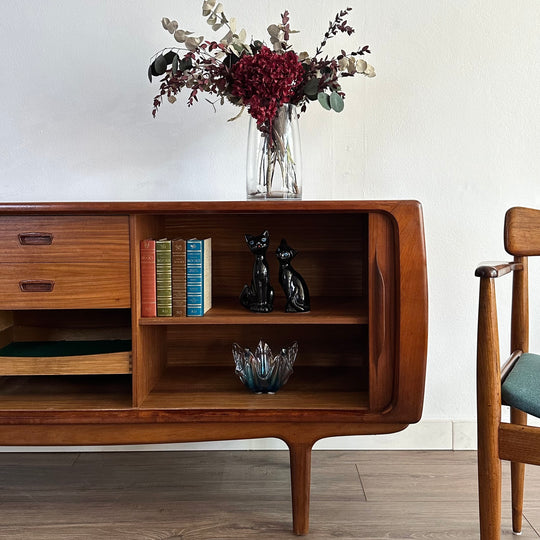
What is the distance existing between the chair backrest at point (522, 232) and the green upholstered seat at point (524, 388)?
262 millimetres

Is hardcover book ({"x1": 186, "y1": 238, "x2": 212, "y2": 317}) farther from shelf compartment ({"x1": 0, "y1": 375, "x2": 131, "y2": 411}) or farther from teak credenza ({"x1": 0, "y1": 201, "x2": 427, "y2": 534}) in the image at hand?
shelf compartment ({"x1": 0, "y1": 375, "x2": 131, "y2": 411})

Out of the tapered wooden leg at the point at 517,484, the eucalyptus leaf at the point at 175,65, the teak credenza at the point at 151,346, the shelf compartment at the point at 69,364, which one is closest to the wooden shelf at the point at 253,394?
the teak credenza at the point at 151,346

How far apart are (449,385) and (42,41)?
165cm

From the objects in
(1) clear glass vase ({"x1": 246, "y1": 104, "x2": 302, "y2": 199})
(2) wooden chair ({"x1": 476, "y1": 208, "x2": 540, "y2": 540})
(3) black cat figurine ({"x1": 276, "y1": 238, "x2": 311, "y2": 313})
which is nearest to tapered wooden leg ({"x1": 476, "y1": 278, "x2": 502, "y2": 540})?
(2) wooden chair ({"x1": 476, "y1": 208, "x2": 540, "y2": 540})

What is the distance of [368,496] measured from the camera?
1.73 meters

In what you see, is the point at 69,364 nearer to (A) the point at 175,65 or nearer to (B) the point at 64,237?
(B) the point at 64,237

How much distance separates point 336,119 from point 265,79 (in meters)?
0.50

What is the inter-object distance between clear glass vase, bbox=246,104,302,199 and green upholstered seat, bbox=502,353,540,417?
2.27 feet

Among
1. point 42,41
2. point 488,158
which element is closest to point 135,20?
point 42,41

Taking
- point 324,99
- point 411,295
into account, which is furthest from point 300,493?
point 324,99

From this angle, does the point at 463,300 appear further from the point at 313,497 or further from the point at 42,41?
the point at 42,41

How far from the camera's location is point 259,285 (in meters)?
1.68

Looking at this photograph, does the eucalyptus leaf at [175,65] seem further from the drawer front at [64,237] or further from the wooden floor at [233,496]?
the wooden floor at [233,496]

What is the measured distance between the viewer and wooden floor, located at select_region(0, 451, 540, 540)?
1.56 meters
